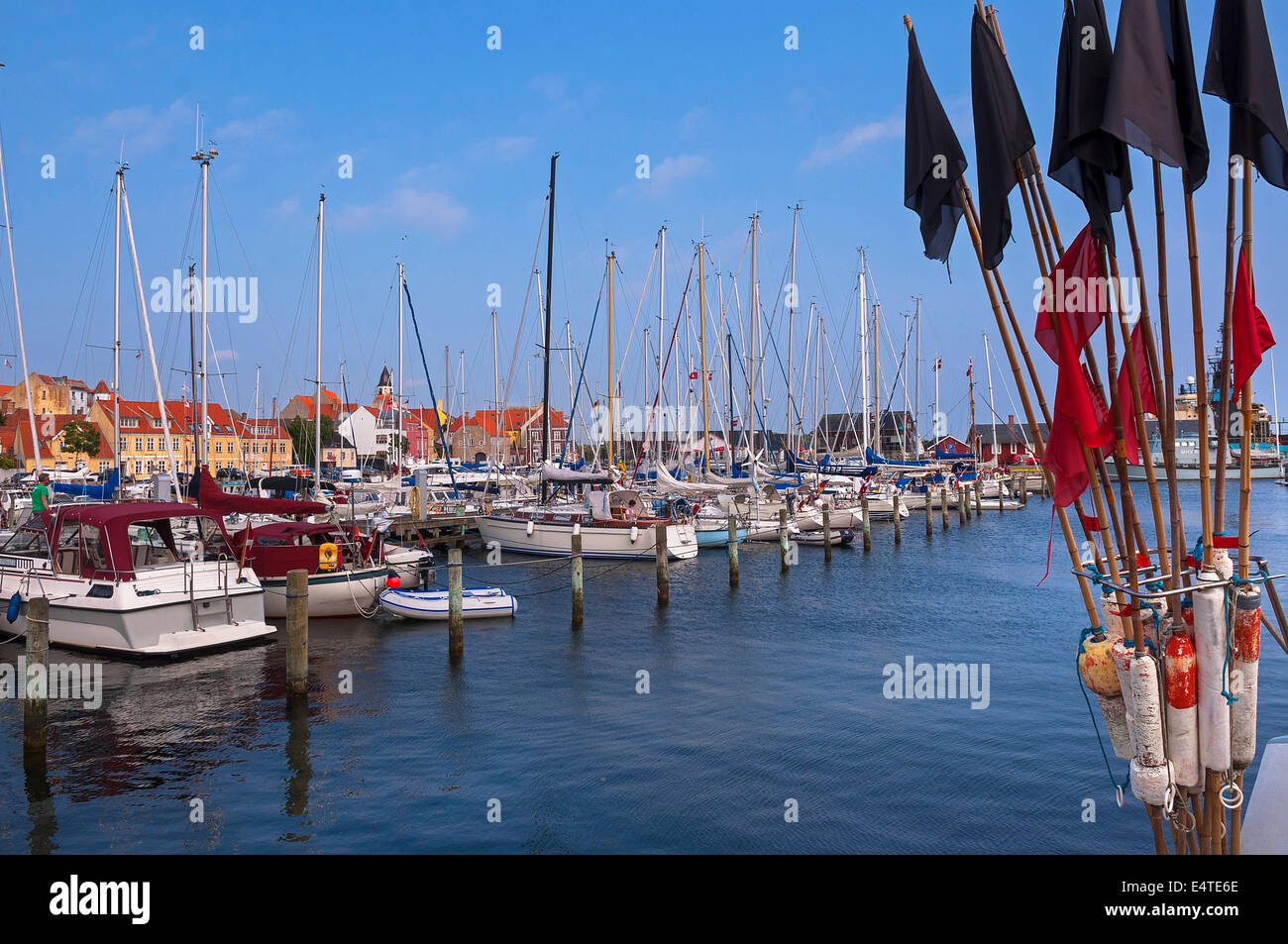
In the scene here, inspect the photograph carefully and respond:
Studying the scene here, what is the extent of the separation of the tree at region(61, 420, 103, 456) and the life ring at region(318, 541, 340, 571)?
74103mm

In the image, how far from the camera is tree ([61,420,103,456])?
84.3m

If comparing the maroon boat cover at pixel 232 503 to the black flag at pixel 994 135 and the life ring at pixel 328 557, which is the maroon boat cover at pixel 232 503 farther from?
the black flag at pixel 994 135

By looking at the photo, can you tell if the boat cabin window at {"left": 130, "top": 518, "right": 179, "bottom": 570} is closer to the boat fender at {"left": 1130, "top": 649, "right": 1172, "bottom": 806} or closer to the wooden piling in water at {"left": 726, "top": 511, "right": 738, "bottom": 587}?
the wooden piling in water at {"left": 726, "top": 511, "right": 738, "bottom": 587}

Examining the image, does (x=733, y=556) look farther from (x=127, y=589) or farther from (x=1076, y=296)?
(x=1076, y=296)

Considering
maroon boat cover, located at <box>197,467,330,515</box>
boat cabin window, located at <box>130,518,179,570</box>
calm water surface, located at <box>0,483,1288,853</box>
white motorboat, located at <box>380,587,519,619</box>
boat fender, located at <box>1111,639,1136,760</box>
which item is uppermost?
maroon boat cover, located at <box>197,467,330,515</box>

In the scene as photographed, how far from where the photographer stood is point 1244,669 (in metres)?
4.93

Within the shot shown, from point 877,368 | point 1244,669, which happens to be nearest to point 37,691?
point 1244,669

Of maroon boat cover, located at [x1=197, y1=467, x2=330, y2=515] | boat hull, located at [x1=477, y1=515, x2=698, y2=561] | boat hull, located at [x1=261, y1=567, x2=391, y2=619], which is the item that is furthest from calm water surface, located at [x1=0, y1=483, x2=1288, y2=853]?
boat hull, located at [x1=477, y1=515, x2=698, y2=561]

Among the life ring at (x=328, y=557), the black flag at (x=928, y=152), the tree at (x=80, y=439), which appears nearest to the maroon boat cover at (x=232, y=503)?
the life ring at (x=328, y=557)

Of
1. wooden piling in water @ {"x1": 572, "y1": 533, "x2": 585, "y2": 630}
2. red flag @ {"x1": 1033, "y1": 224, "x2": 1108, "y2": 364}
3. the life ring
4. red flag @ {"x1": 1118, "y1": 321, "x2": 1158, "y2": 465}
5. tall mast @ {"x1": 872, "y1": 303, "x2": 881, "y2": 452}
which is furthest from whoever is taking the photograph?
tall mast @ {"x1": 872, "y1": 303, "x2": 881, "y2": 452}

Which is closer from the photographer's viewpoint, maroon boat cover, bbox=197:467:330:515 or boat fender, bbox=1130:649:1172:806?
boat fender, bbox=1130:649:1172:806

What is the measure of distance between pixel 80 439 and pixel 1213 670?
97415 millimetres
